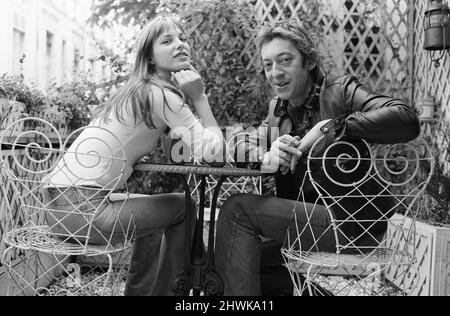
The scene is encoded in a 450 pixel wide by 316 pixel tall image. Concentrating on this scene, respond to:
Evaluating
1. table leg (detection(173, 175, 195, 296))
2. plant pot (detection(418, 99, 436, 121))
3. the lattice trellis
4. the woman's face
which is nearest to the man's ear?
the woman's face

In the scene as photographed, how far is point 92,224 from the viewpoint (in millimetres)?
1817

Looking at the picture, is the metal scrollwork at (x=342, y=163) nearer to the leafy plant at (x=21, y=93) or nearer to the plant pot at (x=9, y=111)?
the plant pot at (x=9, y=111)

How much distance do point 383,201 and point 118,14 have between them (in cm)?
433

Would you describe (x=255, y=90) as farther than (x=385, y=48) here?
No

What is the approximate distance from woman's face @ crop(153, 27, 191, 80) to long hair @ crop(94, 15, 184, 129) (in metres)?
0.02

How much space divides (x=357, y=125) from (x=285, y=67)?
0.45 meters

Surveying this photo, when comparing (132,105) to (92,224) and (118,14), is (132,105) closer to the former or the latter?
(92,224)

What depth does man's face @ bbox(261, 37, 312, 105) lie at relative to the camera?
2051mm

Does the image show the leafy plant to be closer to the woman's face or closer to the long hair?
the long hair

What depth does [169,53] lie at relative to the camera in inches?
83.2
